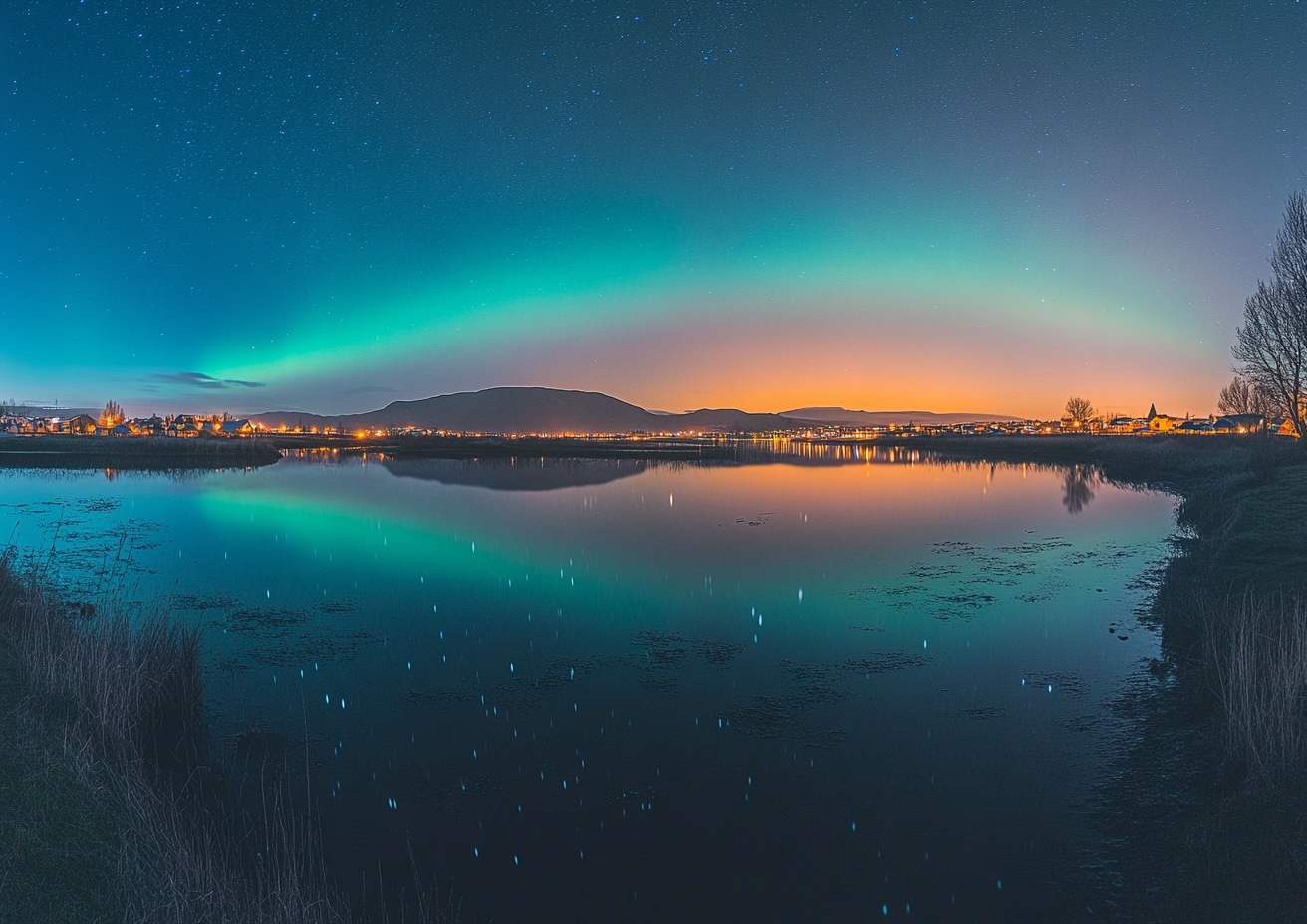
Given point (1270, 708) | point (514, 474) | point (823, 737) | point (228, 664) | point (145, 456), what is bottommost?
point (823, 737)

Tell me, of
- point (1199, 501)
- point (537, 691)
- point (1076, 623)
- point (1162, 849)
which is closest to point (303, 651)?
point (537, 691)

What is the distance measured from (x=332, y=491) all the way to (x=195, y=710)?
39.7 m

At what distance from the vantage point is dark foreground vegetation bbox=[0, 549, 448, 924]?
595cm

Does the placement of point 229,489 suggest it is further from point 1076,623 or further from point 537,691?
point 1076,623

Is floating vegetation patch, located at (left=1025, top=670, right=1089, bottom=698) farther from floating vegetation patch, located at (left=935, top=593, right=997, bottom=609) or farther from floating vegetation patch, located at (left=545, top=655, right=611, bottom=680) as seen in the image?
floating vegetation patch, located at (left=545, top=655, right=611, bottom=680)

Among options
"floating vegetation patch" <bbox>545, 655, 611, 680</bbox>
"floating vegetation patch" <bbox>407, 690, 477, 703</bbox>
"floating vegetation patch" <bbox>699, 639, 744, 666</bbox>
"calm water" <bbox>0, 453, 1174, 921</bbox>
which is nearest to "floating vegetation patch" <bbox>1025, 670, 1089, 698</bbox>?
"calm water" <bbox>0, 453, 1174, 921</bbox>

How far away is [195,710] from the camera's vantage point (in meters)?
11.2

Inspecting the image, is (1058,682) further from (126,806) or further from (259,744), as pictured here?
(126,806)

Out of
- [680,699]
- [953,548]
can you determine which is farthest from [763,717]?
[953,548]

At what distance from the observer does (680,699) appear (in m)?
12.0

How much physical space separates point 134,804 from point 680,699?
24.7 ft

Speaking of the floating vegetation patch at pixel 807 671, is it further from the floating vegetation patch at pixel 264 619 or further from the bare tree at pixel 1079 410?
the bare tree at pixel 1079 410

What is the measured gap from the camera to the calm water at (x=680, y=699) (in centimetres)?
757

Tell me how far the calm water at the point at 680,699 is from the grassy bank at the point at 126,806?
32.6 inches
